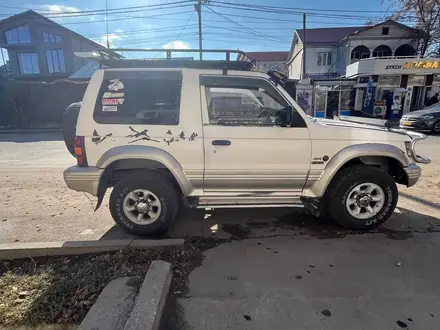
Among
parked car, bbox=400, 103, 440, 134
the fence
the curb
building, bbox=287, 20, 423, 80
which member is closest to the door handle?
parked car, bbox=400, 103, 440, 134

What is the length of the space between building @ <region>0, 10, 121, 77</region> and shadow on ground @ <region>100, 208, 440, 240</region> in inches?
1283

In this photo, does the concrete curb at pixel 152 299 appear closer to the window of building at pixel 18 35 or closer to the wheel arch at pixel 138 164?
the wheel arch at pixel 138 164

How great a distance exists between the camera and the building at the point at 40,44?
30391 millimetres

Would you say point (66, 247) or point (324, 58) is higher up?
point (324, 58)

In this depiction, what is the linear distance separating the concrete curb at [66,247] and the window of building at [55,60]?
113 feet

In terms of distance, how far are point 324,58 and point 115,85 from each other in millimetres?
33988

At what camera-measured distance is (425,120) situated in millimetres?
13312

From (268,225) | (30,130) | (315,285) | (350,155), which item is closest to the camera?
(315,285)

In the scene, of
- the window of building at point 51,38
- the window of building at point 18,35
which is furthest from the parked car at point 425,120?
the window of building at point 18,35

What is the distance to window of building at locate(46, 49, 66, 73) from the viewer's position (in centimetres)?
3122

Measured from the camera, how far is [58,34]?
3073cm

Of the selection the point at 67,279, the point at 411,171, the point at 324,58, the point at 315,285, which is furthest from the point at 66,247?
the point at 324,58

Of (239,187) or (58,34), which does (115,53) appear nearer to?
(239,187)

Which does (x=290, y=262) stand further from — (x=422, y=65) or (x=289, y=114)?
(x=422, y=65)
